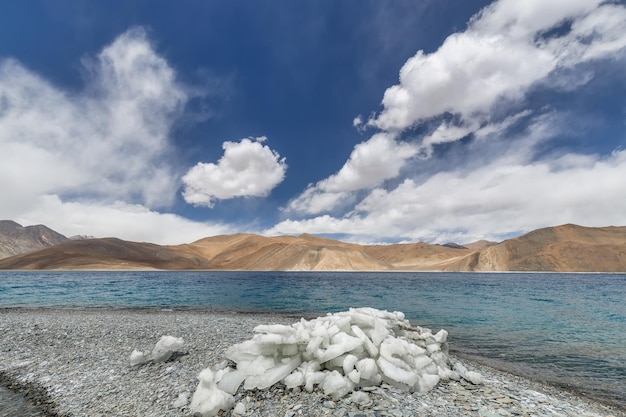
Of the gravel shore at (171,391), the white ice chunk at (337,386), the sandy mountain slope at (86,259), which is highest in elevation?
the sandy mountain slope at (86,259)

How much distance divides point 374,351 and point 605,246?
18803 cm

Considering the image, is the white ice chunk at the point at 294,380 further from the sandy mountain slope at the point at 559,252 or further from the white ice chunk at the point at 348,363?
the sandy mountain slope at the point at 559,252

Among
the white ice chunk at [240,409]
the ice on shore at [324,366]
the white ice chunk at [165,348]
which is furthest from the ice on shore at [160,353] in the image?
the white ice chunk at [240,409]

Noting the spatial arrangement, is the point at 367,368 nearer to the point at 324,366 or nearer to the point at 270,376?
the point at 324,366

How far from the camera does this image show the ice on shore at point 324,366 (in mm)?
6629

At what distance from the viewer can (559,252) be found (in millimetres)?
141625

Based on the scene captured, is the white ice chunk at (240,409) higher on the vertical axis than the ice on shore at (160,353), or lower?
lower

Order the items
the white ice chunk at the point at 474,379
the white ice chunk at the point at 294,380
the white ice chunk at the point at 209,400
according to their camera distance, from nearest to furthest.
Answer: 1. the white ice chunk at the point at 209,400
2. the white ice chunk at the point at 294,380
3. the white ice chunk at the point at 474,379

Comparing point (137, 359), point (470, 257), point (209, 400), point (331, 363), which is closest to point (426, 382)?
point (331, 363)

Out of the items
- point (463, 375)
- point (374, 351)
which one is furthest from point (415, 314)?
point (374, 351)

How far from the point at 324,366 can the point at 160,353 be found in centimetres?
532

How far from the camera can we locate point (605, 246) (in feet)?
470

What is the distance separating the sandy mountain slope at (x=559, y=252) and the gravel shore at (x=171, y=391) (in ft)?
525

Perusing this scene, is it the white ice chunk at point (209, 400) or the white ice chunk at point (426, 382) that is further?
the white ice chunk at point (426, 382)
